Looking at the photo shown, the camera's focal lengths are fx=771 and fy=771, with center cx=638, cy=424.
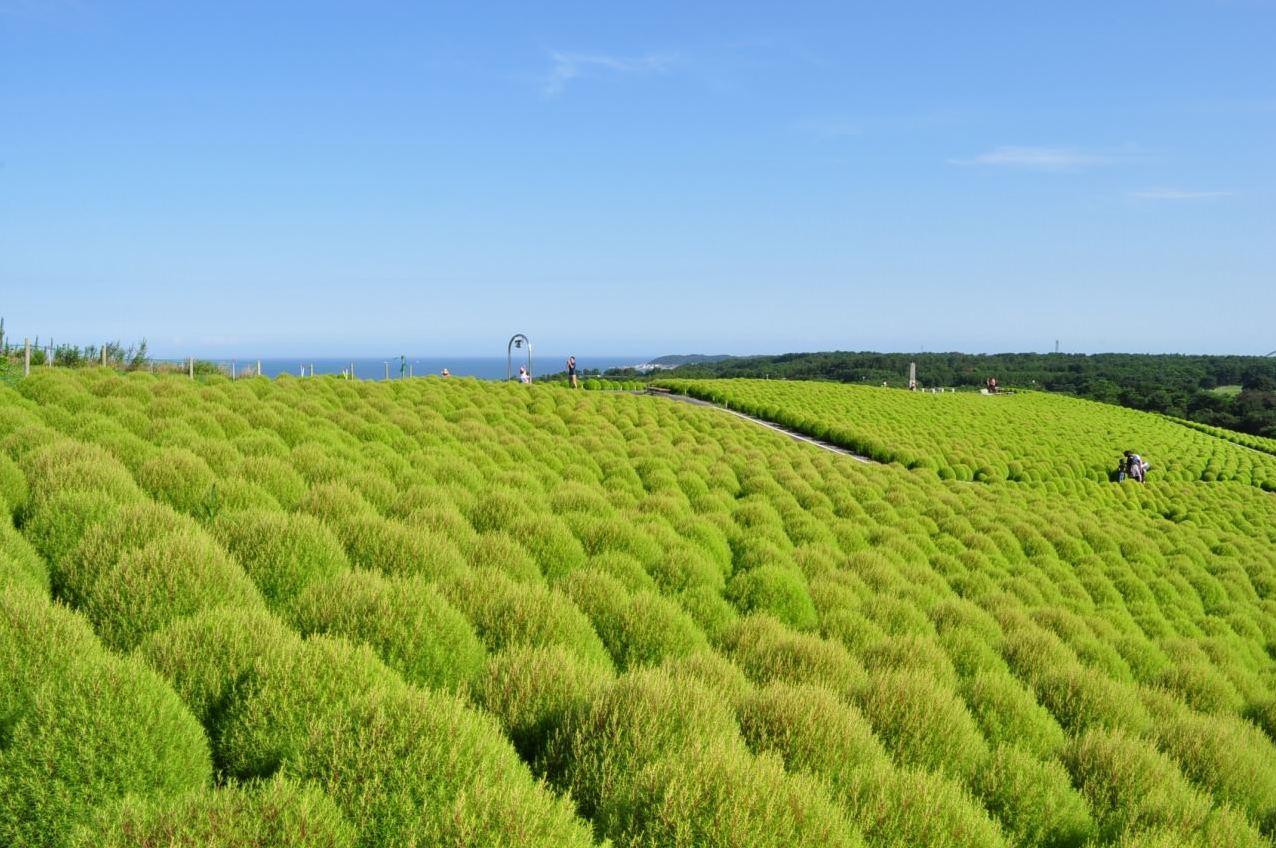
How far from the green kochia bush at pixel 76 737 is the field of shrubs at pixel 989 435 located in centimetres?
3221

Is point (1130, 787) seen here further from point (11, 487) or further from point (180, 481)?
point (11, 487)

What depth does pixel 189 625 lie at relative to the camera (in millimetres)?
4703

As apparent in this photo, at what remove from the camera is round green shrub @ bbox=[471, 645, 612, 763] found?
Result: 479 cm

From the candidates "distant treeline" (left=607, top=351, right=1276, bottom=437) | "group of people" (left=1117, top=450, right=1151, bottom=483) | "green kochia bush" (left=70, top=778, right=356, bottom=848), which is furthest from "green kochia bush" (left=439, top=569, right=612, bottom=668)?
"distant treeline" (left=607, top=351, right=1276, bottom=437)

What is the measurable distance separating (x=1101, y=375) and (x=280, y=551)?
15317cm

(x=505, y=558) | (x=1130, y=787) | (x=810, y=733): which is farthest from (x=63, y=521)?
(x=1130, y=787)

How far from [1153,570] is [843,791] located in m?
21.5

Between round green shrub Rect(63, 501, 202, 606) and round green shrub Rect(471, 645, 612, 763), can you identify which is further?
round green shrub Rect(63, 501, 202, 606)

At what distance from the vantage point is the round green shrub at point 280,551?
627 cm

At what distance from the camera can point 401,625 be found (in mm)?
5477

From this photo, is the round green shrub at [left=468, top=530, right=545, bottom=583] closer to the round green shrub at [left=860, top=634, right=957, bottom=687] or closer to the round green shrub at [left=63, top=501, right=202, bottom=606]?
the round green shrub at [left=63, top=501, right=202, bottom=606]

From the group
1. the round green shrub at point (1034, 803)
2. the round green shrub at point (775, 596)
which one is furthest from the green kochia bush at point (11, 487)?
the round green shrub at point (1034, 803)

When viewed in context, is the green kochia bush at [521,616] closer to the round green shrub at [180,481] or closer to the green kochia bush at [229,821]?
the green kochia bush at [229,821]

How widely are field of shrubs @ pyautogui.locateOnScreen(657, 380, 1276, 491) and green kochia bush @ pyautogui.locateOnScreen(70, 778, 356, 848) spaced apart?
106 feet
